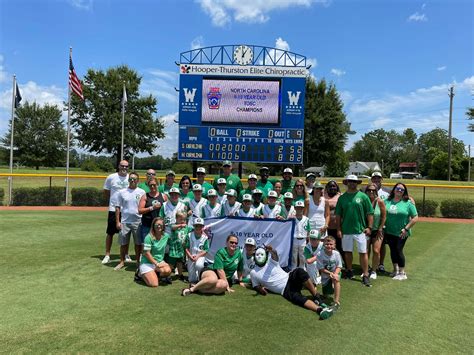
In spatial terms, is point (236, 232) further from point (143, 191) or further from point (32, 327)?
point (32, 327)

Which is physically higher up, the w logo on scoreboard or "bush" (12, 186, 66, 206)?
the w logo on scoreboard

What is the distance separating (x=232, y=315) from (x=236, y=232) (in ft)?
7.06

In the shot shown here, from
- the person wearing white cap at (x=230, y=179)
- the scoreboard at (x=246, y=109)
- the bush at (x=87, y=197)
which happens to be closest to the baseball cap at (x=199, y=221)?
the person wearing white cap at (x=230, y=179)

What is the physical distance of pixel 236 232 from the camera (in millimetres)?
7098

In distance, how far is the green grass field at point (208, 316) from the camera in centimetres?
423

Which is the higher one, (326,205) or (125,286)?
(326,205)

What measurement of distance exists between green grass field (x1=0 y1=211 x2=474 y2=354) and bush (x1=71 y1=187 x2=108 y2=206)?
41.8 ft

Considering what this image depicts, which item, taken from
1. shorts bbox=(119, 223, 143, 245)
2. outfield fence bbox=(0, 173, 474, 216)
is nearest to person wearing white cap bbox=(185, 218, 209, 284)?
shorts bbox=(119, 223, 143, 245)

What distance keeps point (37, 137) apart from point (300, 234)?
72211mm

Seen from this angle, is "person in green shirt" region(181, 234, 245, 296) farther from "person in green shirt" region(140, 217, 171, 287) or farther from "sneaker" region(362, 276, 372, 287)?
"sneaker" region(362, 276, 372, 287)

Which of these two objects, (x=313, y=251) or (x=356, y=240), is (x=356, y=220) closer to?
(x=356, y=240)

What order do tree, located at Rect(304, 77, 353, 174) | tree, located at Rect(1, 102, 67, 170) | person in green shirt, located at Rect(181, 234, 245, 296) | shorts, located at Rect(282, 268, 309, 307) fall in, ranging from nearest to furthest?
shorts, located at Rect(282, 268, 309, 307) < person in green shirt, located at Rect(181, 234, 245, 296) < tree, located at Rect(304, 77, 353, 174) < tree, located at Rect(1, 102, 67, 170)

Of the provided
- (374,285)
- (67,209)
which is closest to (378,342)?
(374,285)

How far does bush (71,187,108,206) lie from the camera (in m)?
20.4
